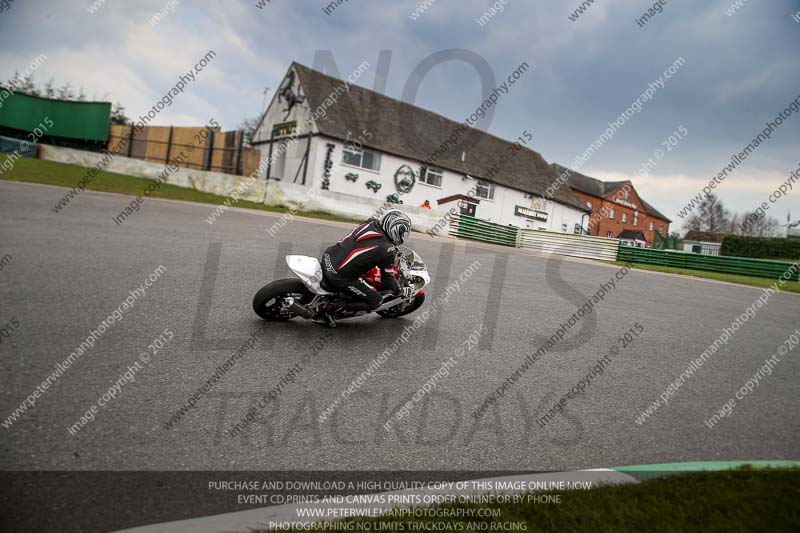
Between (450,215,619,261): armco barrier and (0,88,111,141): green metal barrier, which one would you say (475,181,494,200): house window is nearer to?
(450,215,619,261): armco barrier

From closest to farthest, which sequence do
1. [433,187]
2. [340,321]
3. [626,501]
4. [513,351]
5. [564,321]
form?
[626,501] < [513,351] < [340,321] < [564,321] < [433,187]

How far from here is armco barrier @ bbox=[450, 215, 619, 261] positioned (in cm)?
2527

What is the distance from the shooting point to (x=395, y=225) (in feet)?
17.5

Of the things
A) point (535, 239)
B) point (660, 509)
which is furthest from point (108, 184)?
point (660, 509)

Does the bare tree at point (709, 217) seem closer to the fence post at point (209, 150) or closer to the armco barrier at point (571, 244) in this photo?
the armco barrier at point (571, 244)

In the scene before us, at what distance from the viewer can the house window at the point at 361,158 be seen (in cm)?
2967

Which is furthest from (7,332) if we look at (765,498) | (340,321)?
(765,498)

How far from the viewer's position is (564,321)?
7.17 meters

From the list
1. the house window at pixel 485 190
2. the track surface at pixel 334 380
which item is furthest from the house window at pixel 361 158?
the track surface at pixel 334 380

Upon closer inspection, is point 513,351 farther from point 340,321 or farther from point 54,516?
point 54,516

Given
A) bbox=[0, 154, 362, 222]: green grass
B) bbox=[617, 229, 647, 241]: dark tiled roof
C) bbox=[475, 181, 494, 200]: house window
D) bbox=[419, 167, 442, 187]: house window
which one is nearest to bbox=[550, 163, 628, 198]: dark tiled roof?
bbox=[617, 229, 647, 241]: dark tiled roof

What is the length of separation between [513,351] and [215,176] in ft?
75.0

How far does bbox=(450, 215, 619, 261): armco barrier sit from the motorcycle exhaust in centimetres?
2011

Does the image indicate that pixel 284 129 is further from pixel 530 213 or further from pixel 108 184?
pixel 530 213
